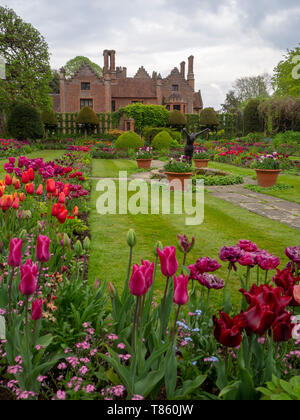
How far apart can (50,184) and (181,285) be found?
230cm

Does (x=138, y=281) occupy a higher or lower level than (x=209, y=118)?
lower

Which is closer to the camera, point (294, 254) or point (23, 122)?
point (294, 254)

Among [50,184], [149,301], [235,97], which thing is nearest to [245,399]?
[149,301]

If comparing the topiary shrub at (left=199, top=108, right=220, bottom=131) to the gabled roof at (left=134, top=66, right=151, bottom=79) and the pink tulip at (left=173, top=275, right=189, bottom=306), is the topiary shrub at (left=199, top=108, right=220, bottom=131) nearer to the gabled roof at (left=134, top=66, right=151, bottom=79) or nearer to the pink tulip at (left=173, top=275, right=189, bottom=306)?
the gabled roof at (left=134, top=66, right=151, bottom=79)

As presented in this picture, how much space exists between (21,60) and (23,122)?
4931mm

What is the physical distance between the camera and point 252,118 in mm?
27141

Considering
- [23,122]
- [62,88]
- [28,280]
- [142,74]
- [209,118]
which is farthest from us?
[142,74]

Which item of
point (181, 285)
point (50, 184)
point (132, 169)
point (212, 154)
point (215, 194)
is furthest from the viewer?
point (212, 154)

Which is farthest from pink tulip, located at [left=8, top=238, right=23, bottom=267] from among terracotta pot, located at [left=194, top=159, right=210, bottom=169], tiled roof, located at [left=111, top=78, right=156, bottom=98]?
tiled roof, located at [left=111, top=78, right=156, bottom=98]

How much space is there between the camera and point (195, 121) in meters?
33.8

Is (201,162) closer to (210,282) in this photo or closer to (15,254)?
(210,282)

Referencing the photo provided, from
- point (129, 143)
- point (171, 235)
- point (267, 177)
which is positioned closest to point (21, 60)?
point (129, 143)

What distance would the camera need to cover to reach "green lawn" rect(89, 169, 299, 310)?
4.01 m
